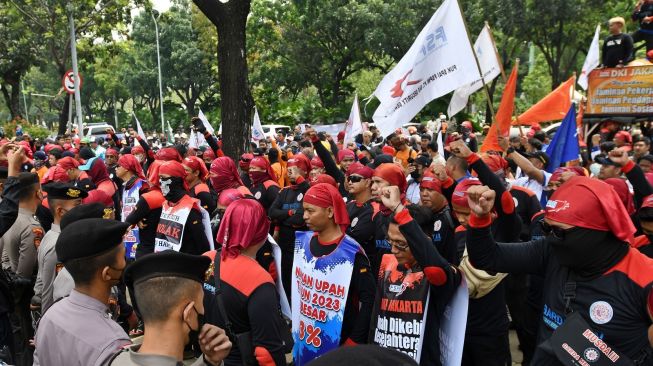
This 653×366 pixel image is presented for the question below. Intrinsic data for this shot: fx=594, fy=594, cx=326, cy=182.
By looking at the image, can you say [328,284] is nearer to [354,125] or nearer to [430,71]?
[430,71]

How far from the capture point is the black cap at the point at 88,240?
2.90 metres

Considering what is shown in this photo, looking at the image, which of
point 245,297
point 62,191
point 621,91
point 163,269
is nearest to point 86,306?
point 163,269

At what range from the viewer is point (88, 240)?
2.90 m

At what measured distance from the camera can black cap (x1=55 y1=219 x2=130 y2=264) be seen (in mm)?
2900

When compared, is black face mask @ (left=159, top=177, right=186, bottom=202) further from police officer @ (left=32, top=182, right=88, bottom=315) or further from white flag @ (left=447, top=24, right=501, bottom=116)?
white flag @ (left=447, top=24, right=501, bottom=116)

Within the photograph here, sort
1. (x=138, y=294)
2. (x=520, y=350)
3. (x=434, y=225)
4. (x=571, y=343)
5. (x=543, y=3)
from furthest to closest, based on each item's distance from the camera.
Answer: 1. (x=543, y=3)
2. (x=520, y=350)
3. (x=434, y=225)
4. (x=571, y=343)
5. (x=138, y=294)

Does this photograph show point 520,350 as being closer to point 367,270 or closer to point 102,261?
point 367,270

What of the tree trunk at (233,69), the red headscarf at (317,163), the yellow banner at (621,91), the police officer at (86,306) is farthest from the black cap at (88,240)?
the yellow banner at (621,91)

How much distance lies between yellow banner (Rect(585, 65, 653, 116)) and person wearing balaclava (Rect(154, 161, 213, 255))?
10.6 metres

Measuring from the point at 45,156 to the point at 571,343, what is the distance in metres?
12.9

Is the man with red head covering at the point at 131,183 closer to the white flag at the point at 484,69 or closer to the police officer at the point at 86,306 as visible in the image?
the white flag at the point at 484,69

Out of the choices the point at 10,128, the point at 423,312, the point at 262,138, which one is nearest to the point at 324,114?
the point at 10,128

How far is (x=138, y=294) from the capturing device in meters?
2.34

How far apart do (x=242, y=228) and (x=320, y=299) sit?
2.54 ft
